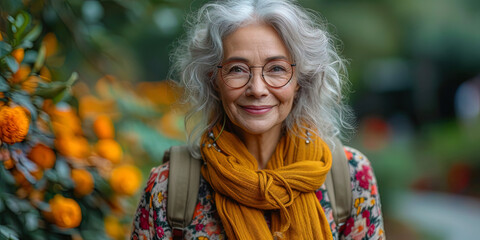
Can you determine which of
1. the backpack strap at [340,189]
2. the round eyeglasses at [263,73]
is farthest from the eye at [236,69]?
the backpack strap at [340,189]

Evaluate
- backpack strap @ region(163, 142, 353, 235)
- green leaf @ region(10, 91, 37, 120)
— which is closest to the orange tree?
green leaf @ region(10, 91, 37, 120)

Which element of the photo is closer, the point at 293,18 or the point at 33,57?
the point at 293,18

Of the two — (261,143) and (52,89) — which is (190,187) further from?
(52,89)

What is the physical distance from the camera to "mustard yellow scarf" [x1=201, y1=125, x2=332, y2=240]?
66.9 inches

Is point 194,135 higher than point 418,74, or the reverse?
point 418,74

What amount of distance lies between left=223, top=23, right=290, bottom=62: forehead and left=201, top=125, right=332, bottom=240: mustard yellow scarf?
0.30 m

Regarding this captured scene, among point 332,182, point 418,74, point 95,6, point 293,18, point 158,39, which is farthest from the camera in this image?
point 418,74

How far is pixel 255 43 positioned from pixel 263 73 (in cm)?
9

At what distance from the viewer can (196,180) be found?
71.1 inches

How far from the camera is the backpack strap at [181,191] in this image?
5.78ft

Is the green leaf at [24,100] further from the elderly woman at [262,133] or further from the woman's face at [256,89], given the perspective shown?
the woman's face at [256,89]

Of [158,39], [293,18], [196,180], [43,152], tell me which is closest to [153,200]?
[196,180]

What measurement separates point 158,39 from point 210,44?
206 centimetres

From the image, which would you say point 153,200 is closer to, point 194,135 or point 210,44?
point 194,135
